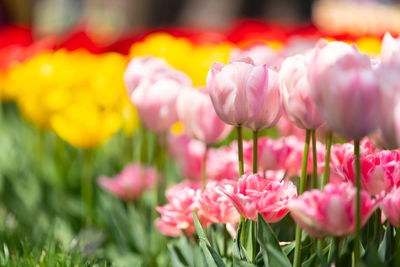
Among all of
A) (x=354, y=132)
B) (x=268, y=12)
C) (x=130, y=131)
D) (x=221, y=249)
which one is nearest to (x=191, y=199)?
(x=221, y=249)

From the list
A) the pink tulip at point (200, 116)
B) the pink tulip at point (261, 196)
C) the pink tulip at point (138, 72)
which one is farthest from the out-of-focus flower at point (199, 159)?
the pink tulip at point (261, 196)

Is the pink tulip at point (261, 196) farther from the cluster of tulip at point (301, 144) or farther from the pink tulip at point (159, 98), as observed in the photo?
the pink tulip at point (159, 98)

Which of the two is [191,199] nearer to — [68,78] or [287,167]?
[287,167]

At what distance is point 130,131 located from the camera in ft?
6.21

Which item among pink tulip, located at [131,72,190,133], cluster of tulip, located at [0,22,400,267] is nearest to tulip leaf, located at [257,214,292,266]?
cluster of tulip, located at [0,22,400,267]

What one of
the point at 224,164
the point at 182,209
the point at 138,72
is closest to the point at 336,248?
the point at 182,209

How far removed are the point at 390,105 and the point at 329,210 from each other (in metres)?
0.14

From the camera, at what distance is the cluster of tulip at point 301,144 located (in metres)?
0.67

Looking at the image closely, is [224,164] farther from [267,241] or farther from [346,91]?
[346,91]

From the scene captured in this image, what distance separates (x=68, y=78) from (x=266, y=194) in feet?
4.55

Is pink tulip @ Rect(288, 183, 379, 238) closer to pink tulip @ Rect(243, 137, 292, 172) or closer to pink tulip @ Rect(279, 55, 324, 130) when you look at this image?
pink tulip @ Rect(279, 55, 324, 130)

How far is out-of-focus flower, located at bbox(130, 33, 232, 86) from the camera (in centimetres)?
189

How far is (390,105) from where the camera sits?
0.66m

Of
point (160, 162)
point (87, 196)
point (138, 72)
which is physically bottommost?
point (87, 196)
